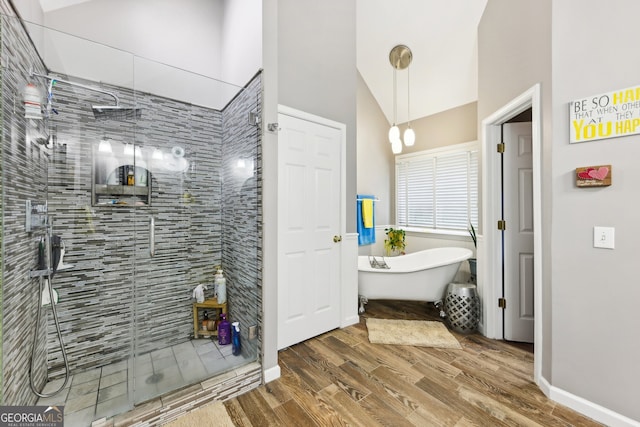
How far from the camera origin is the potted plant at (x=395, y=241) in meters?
4.36

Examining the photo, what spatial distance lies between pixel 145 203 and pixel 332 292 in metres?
1.85

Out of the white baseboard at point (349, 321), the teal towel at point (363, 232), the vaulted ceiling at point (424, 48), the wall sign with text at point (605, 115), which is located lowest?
the white baseboard at point (349, 321)

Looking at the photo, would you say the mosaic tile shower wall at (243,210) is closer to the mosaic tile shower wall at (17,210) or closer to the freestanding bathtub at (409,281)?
the mosaic tile shower wall at (17,210)

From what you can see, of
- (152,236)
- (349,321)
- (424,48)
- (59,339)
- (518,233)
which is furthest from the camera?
(424,48)

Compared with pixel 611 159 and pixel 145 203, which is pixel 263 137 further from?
pixel 611 159

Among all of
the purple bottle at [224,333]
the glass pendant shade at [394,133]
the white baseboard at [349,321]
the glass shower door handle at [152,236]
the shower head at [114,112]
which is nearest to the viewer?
the shower head at [114,112]

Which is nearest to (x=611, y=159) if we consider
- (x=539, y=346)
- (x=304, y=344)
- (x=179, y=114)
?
(x=539, y=346)

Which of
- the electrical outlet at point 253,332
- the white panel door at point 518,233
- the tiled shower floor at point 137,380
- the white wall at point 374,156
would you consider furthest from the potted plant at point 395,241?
the tiled shower floor at point 137,380

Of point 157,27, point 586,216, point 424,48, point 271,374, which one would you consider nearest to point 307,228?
point 271,374

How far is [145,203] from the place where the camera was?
A: 2061 millimetres

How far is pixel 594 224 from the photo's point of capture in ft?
5.20

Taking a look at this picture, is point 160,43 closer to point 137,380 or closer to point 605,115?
point 137,380

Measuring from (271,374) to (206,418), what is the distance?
0.49 meters

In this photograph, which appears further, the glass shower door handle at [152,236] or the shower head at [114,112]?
the glass shower door handle at [152,236]
